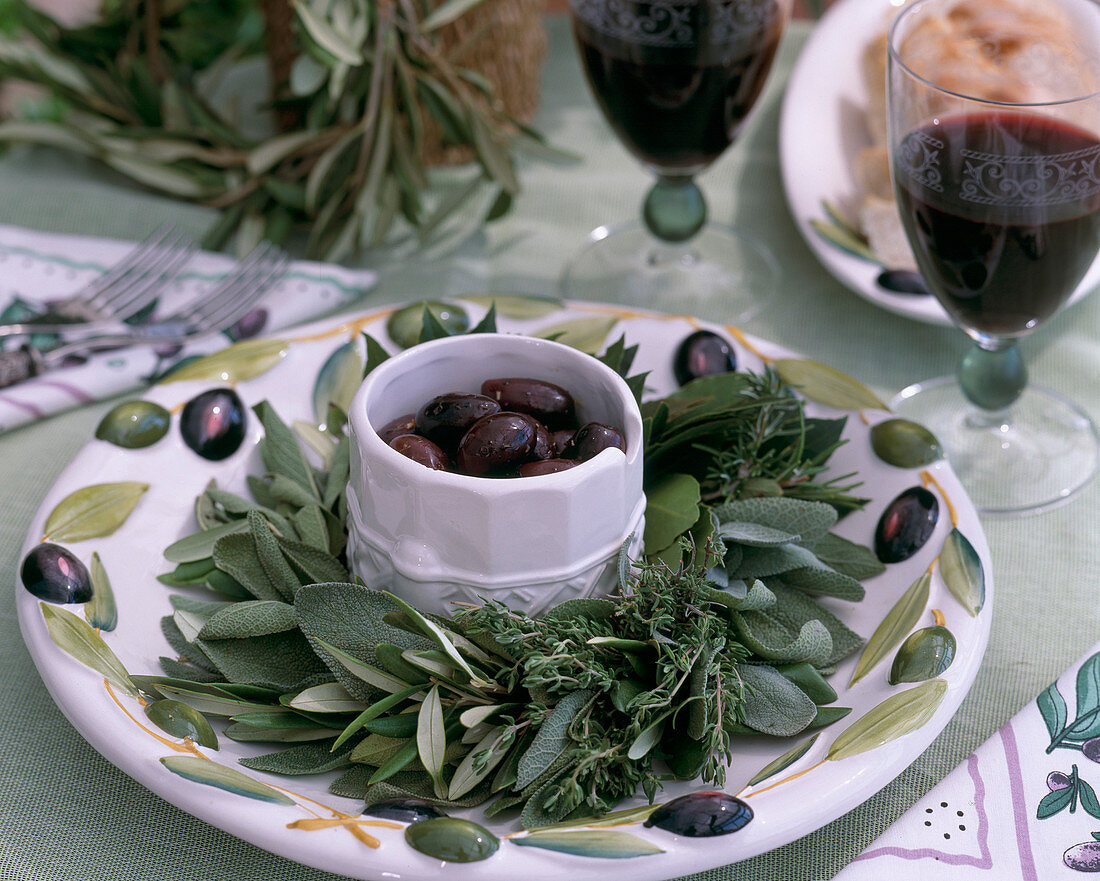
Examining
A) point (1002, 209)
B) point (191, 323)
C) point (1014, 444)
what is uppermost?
point (1002, 209)

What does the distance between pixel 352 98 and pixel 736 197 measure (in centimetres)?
39

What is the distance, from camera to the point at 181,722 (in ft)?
1.59

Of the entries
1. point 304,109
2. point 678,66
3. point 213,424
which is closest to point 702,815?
point 213,424

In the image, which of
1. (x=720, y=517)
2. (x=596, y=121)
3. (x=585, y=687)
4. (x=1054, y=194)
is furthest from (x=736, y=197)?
(x=585, y=687)

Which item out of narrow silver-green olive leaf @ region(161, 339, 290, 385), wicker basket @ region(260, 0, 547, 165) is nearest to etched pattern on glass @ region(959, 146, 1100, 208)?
narrow silver-green olive leaf @ region(161, 339, 290, 385)

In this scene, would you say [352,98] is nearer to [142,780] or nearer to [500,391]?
[500,391]

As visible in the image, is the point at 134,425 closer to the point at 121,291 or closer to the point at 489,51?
the point at 121,291

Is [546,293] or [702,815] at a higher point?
[702,815]

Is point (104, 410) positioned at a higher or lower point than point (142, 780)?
lower

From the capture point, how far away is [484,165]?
1017mm

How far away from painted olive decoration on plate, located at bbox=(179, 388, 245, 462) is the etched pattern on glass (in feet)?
1.50

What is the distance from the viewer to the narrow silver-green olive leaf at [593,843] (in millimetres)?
423

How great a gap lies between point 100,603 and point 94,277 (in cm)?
50

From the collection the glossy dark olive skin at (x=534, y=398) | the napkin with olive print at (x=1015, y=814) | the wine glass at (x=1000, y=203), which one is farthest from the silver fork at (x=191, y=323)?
the napkin with olive print at (x=1015, y=814)
